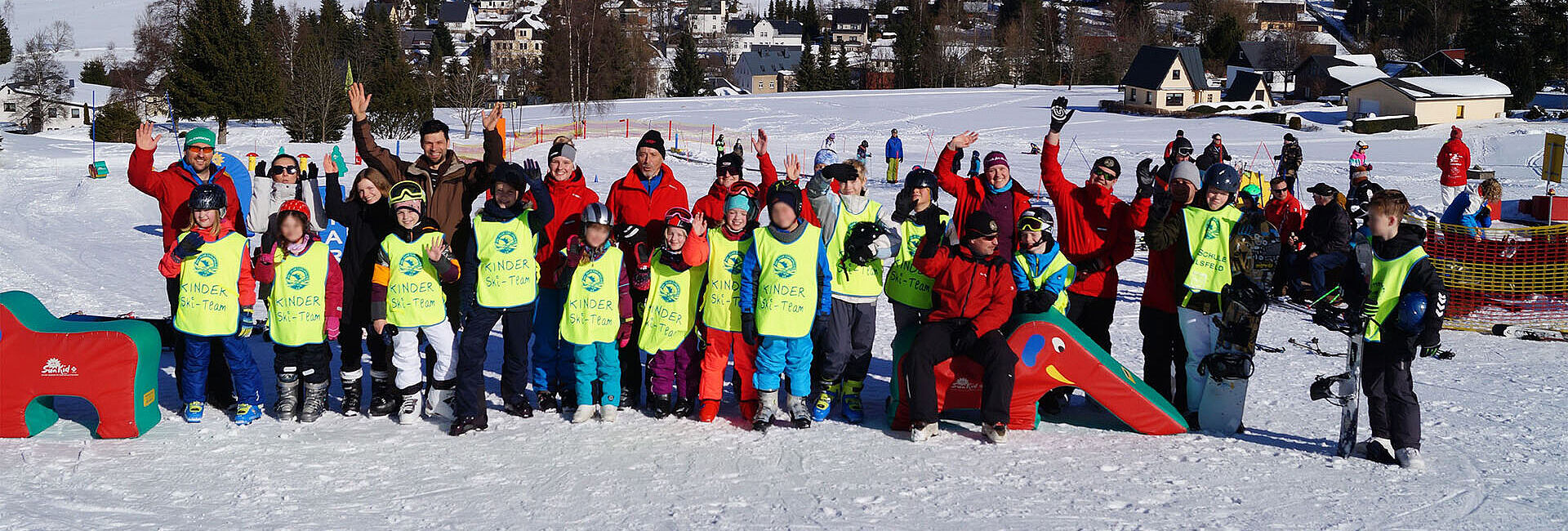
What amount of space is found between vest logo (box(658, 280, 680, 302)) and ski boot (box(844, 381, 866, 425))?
1154mm

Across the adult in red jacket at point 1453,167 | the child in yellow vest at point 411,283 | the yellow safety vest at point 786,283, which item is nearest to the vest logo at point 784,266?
the yellow safety vest at point 786,283

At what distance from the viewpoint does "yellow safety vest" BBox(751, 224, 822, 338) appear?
21.4 feet

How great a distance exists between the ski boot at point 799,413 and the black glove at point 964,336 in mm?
932

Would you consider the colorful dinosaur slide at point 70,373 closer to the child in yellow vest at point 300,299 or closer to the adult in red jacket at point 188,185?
the adult in red jacket at point 188,185

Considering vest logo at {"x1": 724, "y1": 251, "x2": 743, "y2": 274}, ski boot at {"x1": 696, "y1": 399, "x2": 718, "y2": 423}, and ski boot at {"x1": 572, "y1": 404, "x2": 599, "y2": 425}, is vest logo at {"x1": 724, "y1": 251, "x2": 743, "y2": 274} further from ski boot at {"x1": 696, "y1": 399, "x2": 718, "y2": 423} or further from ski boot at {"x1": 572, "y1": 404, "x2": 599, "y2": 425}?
ski boot at {"x1": 572, "y1": 404, "x2": 599, "y2": 425}

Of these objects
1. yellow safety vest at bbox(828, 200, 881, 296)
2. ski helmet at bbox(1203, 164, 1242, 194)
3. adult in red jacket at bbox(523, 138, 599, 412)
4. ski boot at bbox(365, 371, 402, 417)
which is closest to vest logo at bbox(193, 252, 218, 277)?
ski boot at bbox(365, 371, 402, 417)

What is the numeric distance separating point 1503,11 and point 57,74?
255ft

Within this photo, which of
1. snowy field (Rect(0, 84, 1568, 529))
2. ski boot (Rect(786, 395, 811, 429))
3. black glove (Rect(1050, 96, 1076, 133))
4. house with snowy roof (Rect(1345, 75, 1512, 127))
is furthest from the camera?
house with snowy roof (Rect(1345, 75, 1512, 127))

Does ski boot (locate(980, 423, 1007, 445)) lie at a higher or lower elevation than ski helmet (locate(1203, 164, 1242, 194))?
lower

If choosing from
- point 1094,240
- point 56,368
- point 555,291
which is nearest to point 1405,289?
point 1094,240

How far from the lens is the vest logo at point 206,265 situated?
6426 mm

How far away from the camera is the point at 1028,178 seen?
2495 centimetres

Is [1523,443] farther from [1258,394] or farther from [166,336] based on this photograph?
[166,336]

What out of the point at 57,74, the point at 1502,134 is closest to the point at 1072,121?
the point at 1502,134
